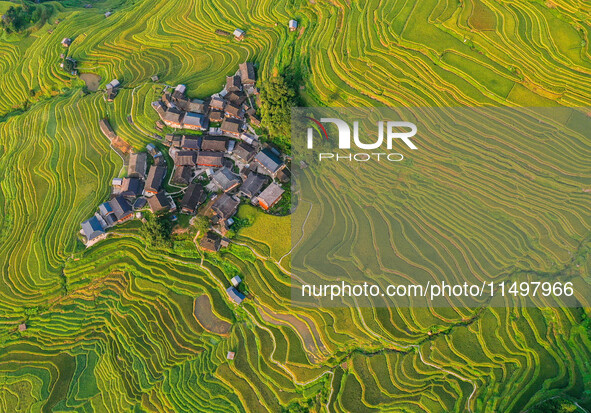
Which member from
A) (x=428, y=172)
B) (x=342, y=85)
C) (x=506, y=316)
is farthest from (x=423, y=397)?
(x=342, y=85)

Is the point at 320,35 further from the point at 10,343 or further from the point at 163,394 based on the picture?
the point at 10,343

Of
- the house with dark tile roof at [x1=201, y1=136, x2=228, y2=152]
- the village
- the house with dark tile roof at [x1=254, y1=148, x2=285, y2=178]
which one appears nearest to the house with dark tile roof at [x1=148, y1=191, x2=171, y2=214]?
the village

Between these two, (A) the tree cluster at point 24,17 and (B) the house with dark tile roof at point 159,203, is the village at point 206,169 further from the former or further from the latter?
(A) the tree cluster at point 24,17

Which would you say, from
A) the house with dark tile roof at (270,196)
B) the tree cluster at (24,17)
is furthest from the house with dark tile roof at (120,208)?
the tree cluster at (24,17)

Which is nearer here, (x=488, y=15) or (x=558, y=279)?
(x=558, y=279)

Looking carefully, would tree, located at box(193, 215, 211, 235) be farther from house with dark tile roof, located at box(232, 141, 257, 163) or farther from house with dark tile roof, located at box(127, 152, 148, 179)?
house with dark tile roof, located at box(127, 152, 148, 179)

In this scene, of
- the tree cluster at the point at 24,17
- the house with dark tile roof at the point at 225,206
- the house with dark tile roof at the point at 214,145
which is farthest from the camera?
the tree cluster at the point at 24,17
